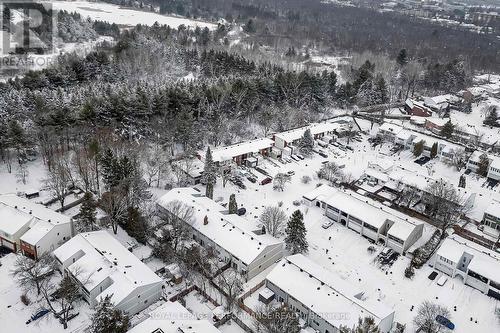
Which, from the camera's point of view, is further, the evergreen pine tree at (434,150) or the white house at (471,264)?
the evergreen pine tree at (434,150)

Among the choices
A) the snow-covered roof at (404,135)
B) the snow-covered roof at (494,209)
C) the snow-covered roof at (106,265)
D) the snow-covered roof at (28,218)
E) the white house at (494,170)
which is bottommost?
the snow-covered roof at (106,265)

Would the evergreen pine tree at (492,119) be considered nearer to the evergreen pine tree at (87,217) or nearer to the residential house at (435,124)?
the residential house at (435,124)

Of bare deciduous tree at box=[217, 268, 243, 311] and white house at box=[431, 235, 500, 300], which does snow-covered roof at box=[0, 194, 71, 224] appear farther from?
white house at box=[431, 235, 500, 300]

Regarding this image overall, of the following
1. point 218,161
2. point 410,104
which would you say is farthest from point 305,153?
point 410,104

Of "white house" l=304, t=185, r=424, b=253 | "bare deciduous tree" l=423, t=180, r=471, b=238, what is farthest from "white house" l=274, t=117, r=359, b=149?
"bare deciduous tree" l=423, t=180, r=471, b=238

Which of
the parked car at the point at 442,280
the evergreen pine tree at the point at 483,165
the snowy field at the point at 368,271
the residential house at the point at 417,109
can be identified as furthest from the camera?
the residential house at the point at 417,109

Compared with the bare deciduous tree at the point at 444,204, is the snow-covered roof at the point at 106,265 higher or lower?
lower

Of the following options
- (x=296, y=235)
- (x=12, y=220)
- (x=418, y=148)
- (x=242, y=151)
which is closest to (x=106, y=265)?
(x=12, y=220)

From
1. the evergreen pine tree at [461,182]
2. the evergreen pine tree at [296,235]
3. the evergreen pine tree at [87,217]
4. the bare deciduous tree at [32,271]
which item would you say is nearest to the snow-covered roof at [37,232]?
the bare deciduous tree at [32,271]
